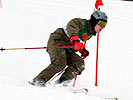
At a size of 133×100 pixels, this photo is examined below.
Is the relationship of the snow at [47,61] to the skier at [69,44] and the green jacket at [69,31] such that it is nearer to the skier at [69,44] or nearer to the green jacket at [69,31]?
the skier at [69,44]

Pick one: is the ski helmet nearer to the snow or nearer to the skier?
the skier

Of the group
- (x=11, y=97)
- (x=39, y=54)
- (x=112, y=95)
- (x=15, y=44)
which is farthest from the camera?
(x=15, y=44)

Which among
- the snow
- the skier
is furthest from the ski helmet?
the snow

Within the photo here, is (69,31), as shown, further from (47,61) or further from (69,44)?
(47,61)

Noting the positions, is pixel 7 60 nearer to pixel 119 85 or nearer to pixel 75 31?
pixel 75 31

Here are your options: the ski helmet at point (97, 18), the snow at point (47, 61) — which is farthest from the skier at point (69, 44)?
the snow at point (47, 61)

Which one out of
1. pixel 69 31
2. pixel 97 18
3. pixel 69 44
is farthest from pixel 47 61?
pixel 97 18

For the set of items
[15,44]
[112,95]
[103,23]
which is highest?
[103,23]

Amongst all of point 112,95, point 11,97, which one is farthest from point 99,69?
point 11,97

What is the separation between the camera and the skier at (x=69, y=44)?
11.4ft

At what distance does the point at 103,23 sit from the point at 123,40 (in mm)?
4360

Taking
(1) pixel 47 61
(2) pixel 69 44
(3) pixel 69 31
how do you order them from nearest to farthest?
(3) pixel 69 31 → (2) pixel 69 44 → (1) pixel 47 61

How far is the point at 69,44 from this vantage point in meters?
3.77

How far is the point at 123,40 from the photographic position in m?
7.65
